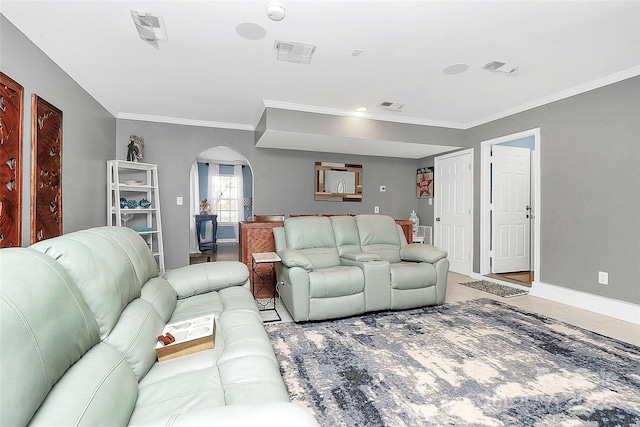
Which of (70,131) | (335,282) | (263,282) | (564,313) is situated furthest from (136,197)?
(564,313)

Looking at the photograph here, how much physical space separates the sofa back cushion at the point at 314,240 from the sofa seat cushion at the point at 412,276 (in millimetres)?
675

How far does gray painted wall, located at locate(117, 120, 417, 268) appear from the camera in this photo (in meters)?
4.71

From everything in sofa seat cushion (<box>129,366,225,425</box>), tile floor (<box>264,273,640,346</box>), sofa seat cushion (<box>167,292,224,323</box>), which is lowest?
tile floor (<box>264,273,640,346</box>)

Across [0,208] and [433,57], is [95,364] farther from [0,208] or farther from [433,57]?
[433,57]

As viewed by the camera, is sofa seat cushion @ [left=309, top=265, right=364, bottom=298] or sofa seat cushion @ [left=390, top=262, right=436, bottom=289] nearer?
sofa seat cushion @ [left=309, top=265, right=364, bottom=298]

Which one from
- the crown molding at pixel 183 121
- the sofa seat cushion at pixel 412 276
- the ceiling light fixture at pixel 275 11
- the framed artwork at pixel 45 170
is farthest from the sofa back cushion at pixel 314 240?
the crown molding at pixel 183 121

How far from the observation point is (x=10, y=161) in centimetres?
207

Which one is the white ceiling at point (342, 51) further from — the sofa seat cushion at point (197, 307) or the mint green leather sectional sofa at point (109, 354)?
the sofa seat cushion at point (197, 307)

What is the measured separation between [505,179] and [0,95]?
5849mm

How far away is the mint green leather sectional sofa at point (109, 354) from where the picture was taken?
0.71 metres

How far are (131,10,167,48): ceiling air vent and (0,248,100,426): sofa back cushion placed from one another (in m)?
2.07

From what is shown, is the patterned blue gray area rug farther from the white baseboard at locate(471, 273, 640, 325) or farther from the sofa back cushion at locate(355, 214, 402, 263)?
the sofa back cushion at locate(355, 214, 402, 263)

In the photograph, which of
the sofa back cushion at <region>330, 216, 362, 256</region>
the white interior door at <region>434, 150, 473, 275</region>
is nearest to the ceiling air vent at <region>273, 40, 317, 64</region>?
the sofa back cushion at <region>330, 216, 362, 256</region>

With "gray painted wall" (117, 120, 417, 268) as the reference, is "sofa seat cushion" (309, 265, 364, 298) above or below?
below
